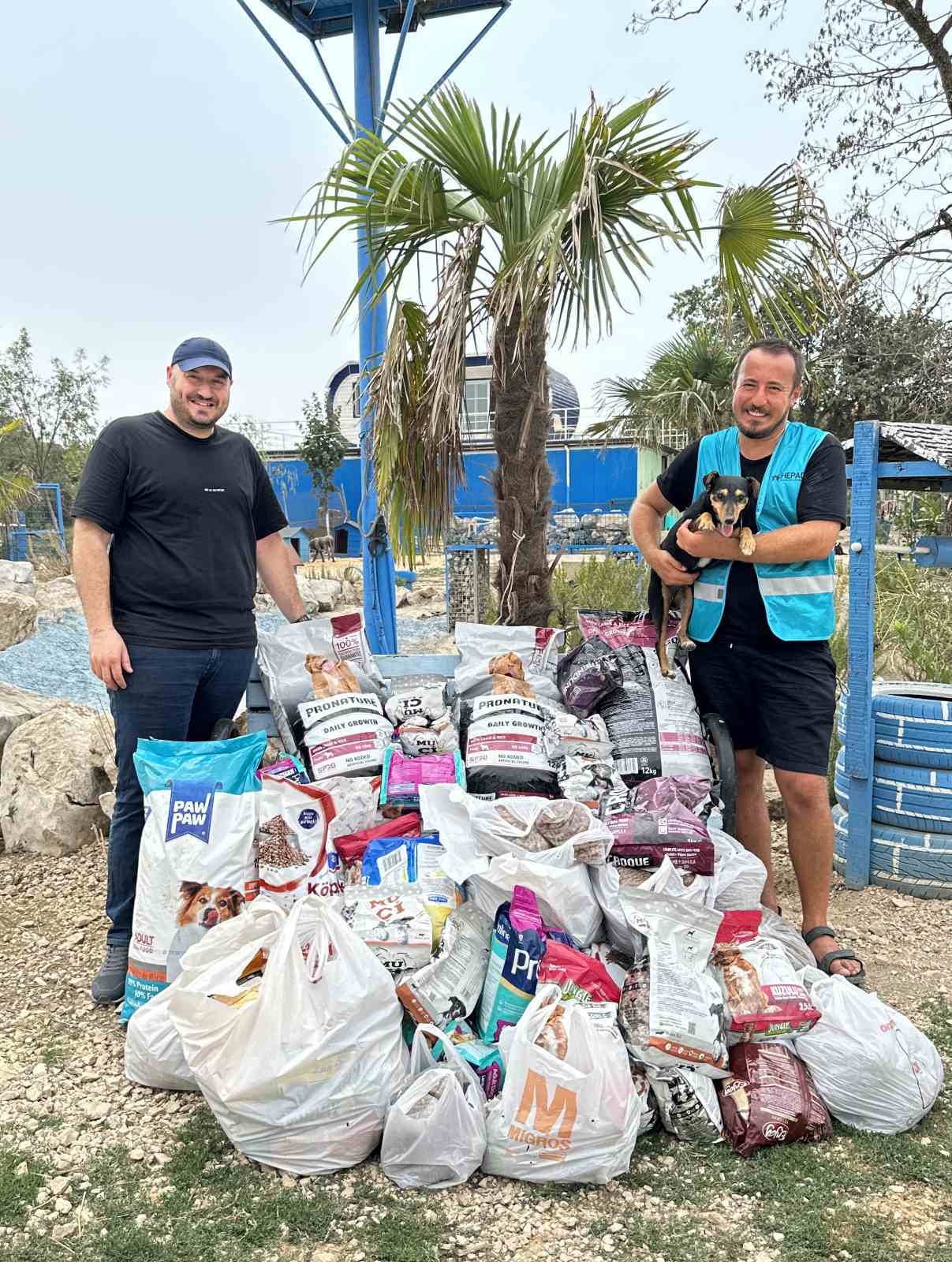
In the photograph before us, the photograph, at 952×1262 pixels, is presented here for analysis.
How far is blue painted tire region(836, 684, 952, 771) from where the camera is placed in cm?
341

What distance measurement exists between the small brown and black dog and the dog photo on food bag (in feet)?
5.01

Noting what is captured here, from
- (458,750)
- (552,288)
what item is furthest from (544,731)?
(552,288)

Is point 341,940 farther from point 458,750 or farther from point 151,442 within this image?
point 151,442

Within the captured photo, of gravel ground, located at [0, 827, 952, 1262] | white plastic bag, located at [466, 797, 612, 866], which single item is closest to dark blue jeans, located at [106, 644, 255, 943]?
gravel ground, located at [0, 827, 952, 1262]

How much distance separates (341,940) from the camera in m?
2.07

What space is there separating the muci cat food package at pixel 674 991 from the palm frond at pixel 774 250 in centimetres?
263

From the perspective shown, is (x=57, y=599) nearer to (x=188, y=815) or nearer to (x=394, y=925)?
(x=188, y=815)

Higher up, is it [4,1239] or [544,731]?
[544,731]

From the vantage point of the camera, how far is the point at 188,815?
247cm

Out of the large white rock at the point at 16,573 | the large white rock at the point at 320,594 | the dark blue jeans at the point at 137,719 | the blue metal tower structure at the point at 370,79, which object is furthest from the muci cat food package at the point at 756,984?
the large white rock at the point at 16,573

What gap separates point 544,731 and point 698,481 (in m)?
0.93

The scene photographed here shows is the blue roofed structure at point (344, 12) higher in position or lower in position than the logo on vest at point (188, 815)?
higher

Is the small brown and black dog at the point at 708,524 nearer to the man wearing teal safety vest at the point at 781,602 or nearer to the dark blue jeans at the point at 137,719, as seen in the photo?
the man wearing teal safety vest at the point at 781,602

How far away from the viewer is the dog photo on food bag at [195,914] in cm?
243
